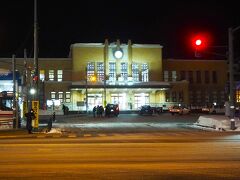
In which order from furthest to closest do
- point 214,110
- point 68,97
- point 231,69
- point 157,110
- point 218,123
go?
point 68,97 → point 157,110 → point 214,110 → point 218,123 → point 231,69

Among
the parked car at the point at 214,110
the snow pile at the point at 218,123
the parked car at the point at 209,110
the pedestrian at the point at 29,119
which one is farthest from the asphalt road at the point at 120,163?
the parked car at the point at 214,110

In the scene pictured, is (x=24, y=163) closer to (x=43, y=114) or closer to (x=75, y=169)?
(x=75, y=169)

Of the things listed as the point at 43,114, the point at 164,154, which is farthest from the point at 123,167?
the point at 43,114

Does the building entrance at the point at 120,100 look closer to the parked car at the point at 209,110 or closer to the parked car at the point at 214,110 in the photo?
the parked car at the point at 209,110

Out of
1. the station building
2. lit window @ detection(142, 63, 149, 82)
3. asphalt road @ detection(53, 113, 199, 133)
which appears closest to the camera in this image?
asphalt road @ detection(53, 113, 199, 133)

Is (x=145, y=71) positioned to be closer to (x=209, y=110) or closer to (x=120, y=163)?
(x=209, y=110)

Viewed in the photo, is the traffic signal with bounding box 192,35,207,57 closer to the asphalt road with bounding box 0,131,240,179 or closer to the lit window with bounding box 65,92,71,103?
the asphalt road with bounding box 0,131,240,179

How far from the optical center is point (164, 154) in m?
19.3

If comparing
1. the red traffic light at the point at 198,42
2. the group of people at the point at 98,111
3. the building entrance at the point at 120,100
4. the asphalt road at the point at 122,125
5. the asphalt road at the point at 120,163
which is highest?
the red traffic light at the point at 198,42

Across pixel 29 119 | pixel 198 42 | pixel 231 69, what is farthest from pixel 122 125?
pixel 198 42

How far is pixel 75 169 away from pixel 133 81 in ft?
271

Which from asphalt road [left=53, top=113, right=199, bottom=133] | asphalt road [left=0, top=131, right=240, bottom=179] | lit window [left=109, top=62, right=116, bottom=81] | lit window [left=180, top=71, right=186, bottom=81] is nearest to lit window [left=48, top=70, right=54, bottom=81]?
lit window [left=109, top=62, right=116, bottom=81]

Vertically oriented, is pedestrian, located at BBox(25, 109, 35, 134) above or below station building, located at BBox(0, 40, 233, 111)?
below

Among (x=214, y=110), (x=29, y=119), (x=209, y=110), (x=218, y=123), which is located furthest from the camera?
(x=209, y=110)
